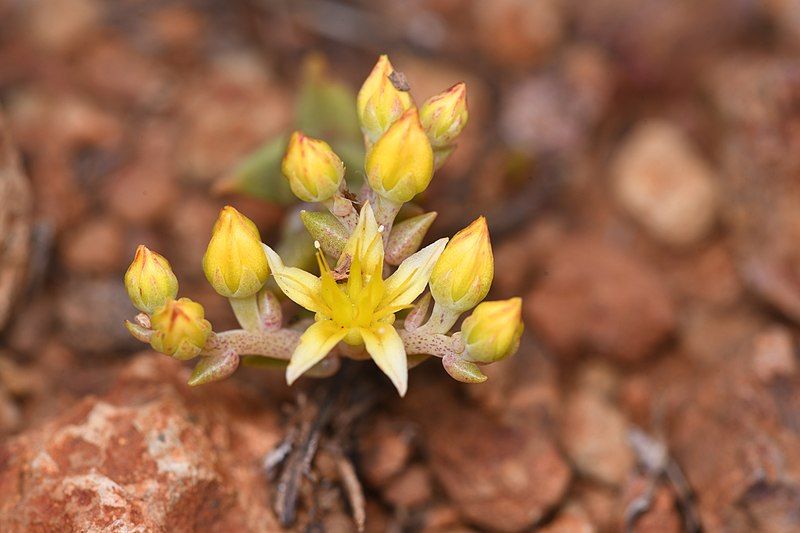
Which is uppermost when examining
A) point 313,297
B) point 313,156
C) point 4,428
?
point 313,156

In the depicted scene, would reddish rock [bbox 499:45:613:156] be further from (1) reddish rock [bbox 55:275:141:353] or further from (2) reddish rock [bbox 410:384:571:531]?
(1) reddish rock [bbox 55:275:141:353]

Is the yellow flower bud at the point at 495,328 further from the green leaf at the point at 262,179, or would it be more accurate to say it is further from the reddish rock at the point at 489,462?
the green leaf at the point at 262,179

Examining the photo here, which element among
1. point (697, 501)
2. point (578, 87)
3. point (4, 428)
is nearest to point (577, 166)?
point (578, 87)

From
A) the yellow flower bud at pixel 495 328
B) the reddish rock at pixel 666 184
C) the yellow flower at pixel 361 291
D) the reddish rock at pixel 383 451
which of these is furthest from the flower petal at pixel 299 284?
the reddish rock at pixel 666 184

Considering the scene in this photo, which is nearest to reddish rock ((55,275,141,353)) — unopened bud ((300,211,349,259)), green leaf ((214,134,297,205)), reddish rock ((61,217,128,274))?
reddish rock ((61,217,128,274))

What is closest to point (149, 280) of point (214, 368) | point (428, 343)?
point (214, 368)

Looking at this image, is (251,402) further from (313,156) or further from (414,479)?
(313,156)
